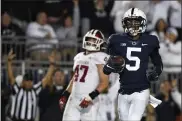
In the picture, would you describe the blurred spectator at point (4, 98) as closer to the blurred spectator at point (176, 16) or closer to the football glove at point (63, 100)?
the football glove at point (63, 100)

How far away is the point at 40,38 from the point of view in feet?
46.9

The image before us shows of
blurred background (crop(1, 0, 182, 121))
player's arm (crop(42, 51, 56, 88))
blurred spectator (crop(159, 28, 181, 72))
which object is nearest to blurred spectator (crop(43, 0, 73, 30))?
blurred background (crop(1, 0, 182, 121))

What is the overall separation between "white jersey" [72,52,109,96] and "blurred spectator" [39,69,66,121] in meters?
2.30

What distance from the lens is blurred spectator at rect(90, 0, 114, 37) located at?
1513 centimetres

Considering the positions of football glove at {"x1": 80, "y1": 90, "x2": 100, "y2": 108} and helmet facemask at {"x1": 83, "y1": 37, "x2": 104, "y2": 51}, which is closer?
football glove at {"x1": 80, "y1": 90, "x2": 100, "y2": 108}

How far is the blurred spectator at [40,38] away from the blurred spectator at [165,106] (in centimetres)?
229

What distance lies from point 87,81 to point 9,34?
13.7 ft

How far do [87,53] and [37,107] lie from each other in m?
2.97

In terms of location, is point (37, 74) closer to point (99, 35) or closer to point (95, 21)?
point (95, 21)

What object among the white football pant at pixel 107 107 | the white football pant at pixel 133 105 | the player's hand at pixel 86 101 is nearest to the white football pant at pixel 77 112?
the player's hand at pixel 86 101

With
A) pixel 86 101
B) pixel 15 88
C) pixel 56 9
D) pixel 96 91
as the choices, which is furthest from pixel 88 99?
pixel 56 9

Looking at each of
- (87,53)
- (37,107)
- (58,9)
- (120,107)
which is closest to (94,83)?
(87,53)

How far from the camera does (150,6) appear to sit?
15.3 m

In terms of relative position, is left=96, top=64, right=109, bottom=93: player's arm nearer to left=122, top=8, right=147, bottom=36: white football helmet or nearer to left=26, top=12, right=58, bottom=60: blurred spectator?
left=122, top=8, right=147, bottom=36: white football helmet
